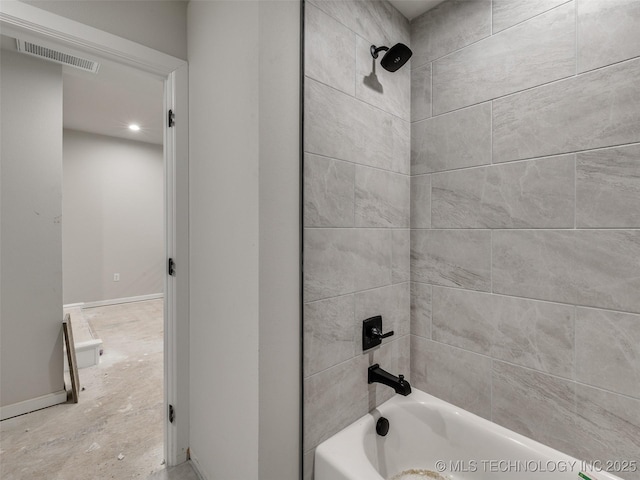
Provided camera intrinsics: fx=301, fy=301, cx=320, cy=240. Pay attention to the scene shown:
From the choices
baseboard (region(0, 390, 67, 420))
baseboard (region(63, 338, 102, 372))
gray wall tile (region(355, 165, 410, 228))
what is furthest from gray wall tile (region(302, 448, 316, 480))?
baseboard (region(63, 338, 102, 372))

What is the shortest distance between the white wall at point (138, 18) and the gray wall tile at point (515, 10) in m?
1.58

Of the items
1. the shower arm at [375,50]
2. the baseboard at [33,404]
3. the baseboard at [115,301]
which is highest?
the shower arm at [375,50]

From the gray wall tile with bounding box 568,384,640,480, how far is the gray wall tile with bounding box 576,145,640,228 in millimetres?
627

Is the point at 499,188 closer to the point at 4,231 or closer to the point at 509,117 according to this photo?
the point at 509,117

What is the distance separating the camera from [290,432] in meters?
1.15

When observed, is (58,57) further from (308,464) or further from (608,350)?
(608,350)

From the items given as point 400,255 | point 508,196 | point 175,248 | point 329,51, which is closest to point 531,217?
point 508,196

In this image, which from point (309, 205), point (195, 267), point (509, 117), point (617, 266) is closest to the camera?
point (617, 266)

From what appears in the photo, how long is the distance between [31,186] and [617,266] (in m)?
3.38

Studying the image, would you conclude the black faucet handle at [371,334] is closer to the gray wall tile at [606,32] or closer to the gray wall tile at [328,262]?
the gray wall tile at [328,262]

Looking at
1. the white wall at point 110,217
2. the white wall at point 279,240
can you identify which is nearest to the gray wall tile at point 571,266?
the white wall at point 279,240

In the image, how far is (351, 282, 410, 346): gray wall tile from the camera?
1390 millimetres

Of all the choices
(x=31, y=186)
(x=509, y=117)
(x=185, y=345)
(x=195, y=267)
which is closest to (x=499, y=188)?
(x=509, y=117)

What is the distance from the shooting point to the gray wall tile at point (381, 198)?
1.39 metres
